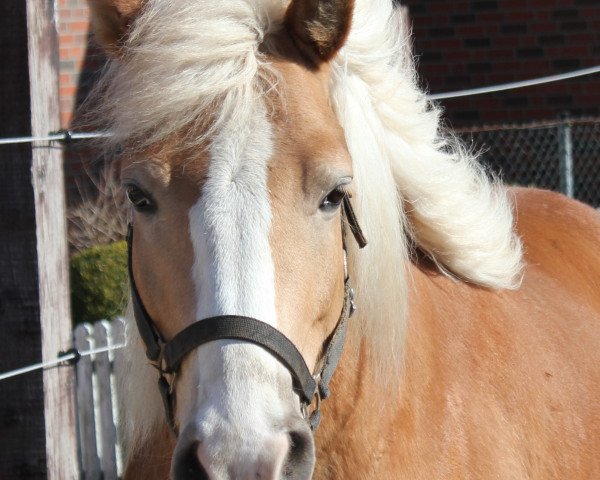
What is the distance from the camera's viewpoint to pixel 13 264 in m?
3.07

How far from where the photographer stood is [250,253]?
175cm

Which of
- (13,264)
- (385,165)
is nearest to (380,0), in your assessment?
(385,165)

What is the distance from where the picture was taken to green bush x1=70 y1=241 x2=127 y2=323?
19.3 feet

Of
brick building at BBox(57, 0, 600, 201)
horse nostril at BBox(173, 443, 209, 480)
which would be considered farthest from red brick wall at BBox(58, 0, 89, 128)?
horse nostril at BBox(173, 443, 209, 480)

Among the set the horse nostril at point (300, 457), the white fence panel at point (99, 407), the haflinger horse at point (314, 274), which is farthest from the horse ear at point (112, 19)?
the white fence panel at point (99, 407)

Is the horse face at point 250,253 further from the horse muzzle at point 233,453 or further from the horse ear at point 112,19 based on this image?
the horse ear at point 112,19

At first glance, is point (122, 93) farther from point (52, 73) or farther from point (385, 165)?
point (52, 73)

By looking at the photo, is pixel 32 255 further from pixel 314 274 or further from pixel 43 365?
pixel 314 274

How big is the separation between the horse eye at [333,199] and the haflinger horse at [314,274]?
0.01 metres

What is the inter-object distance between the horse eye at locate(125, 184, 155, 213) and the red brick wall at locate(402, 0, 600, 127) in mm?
6162

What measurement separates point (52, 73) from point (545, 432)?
76.4 inches

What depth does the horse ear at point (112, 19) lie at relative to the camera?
211 cm

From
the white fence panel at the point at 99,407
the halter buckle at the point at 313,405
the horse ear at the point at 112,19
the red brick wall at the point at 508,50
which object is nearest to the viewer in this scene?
the halter buckle at the point at 313,405

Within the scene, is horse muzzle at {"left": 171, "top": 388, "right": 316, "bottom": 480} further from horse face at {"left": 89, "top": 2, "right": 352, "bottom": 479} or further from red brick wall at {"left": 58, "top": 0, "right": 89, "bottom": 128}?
red brick wall at {"left": 58, "top": 0, "right": 89, "bottom": 128}
